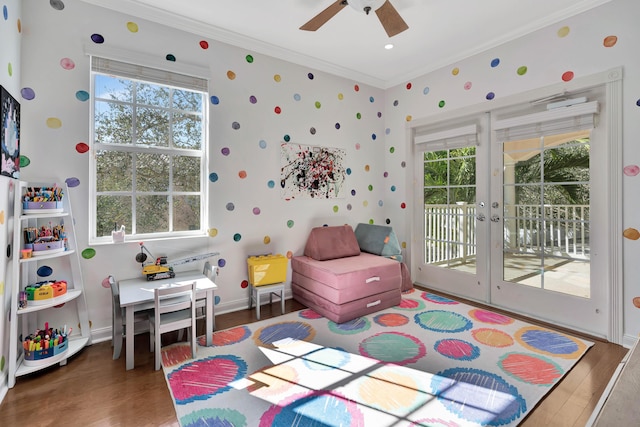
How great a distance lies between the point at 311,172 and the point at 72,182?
2.21 metres

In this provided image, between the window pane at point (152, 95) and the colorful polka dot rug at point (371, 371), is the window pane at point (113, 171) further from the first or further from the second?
the colorful polka dot rug at point (371, 371)

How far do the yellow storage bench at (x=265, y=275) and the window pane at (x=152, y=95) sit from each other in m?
1.65

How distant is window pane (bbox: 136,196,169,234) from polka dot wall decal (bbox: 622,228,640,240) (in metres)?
3.77

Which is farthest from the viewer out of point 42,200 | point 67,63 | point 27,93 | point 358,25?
point 358,25

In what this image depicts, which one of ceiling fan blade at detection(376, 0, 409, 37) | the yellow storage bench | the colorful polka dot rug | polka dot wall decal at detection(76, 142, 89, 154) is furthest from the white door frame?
polka dot wall decal at detection(76, 142, 89, 154)

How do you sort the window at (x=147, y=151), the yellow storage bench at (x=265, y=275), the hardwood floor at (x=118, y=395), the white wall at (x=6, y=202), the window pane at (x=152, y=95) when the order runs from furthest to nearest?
1. the yellow storage bench at (x=265, y=275)
2. the window pane at (x=152, y=95)
3. the window at (x=147, y=151)
4. the white wall at (x=6, y=202)
5. the hardwood floor at (x=118, y=395)

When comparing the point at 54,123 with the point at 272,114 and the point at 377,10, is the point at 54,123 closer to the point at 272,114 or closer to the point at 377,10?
the point at 272,114

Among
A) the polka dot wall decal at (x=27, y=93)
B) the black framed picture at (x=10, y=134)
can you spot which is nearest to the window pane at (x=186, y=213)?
the black framed picture at (x=10, y=134)

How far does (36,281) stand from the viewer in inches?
89.0

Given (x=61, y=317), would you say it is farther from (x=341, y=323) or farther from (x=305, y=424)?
Answer: (x=341, y=323)

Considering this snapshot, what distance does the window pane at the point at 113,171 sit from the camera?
2.52 meters

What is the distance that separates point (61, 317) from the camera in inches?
91.5

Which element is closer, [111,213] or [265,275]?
[111,213]

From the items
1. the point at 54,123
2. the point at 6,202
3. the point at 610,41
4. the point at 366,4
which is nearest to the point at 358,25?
the point at 366,4
